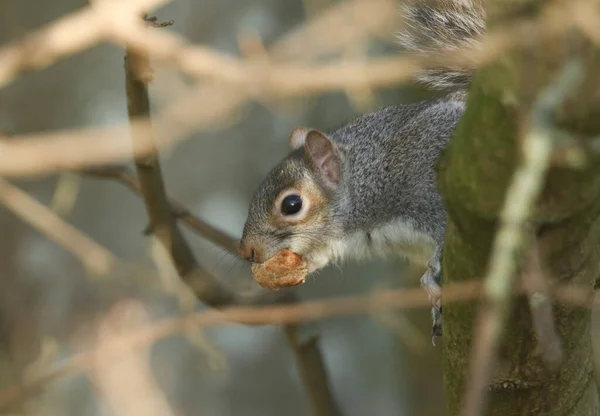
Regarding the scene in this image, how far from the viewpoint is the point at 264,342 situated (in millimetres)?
2627

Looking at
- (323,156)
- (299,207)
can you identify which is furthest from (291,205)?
(323,156)

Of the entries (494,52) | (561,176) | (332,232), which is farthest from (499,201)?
(332,232)

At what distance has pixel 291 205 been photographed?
1564 millimetres

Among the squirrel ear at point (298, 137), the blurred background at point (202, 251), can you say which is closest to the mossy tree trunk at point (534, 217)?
the squirrel ear at point (298, 137)

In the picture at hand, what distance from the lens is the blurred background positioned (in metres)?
2.53

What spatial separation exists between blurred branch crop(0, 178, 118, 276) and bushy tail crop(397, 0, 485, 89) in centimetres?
59

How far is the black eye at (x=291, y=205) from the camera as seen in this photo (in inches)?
61.3

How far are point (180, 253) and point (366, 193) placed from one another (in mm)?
372

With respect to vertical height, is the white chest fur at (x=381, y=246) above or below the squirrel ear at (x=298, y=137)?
below

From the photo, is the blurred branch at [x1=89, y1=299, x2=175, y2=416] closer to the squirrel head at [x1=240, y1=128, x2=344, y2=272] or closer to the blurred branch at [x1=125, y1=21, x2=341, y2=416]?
the blurred branch at [x1=125, y1=21, x2=341, y2=416]

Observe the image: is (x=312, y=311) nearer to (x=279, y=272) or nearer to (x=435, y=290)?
(x=435, y=290)

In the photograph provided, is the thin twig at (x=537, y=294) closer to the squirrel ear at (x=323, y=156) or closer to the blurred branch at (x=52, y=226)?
the blurred branch at (x=52, y=226)

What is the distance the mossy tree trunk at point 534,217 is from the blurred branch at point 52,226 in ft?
1.59

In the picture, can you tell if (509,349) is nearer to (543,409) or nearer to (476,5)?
(543,409)
